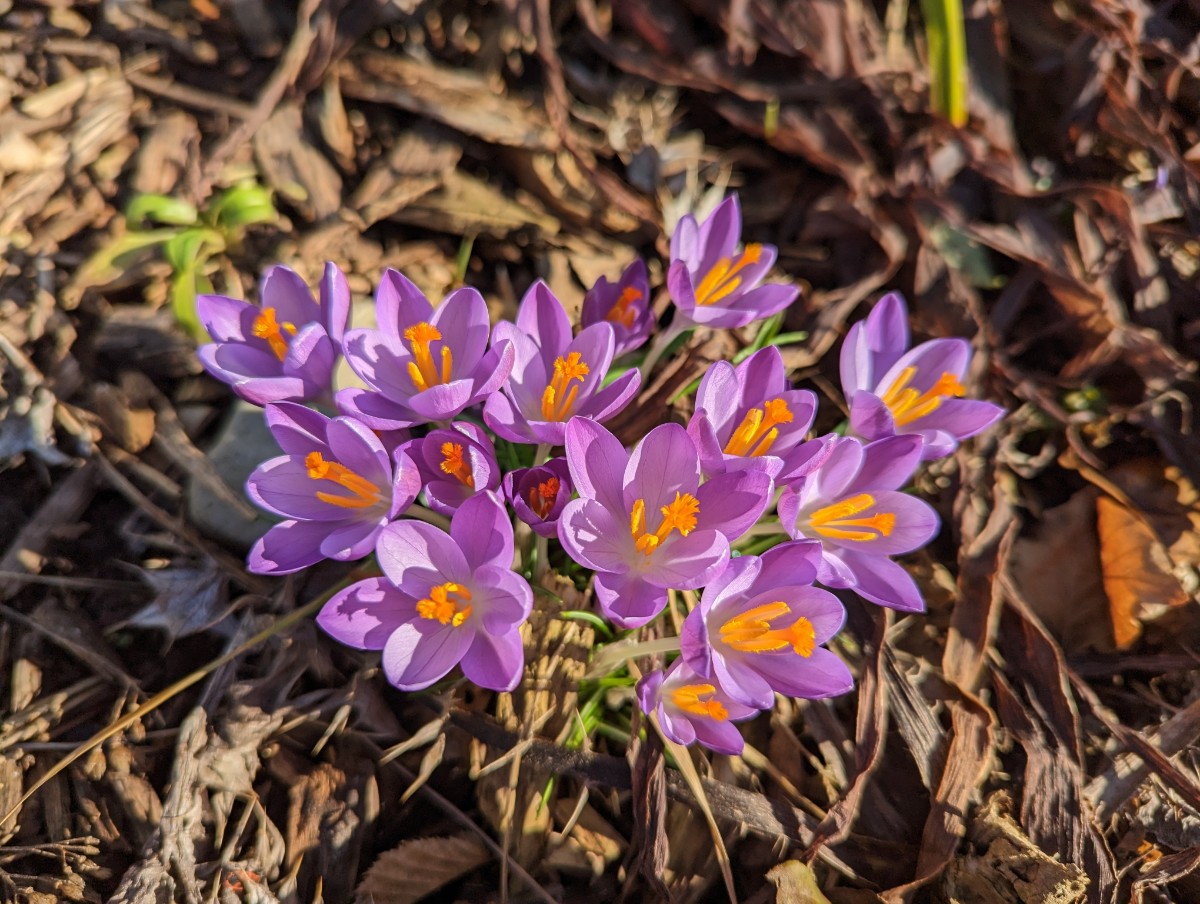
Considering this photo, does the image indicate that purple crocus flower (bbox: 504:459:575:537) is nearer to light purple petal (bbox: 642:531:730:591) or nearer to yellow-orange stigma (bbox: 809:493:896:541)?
light purple petal (bbox: 642:531:730:591)

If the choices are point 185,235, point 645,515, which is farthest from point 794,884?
point 185,235

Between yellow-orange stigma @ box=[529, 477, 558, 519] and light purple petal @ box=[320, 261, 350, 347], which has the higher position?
light purple petal @ box=[320, 261, 350, 347]

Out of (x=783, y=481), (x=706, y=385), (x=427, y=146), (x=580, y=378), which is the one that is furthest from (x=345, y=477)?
(x=427, y=146)

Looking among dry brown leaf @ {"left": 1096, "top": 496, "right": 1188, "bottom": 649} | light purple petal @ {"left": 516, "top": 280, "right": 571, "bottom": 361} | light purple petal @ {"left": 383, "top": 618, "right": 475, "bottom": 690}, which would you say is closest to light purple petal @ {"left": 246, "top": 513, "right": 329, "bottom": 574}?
light purple petal @ {"left": 383, "top": 618, "right": 475, "bottom": 690}

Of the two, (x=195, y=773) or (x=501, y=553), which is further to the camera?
(x=195, y=773)

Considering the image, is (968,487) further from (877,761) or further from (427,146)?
(427,146)

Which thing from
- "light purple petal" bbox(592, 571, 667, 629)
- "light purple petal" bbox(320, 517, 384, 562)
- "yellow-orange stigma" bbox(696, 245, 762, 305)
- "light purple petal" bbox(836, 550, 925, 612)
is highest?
"yellow-orange stigma" bbox(696, 245, 762, 305)
